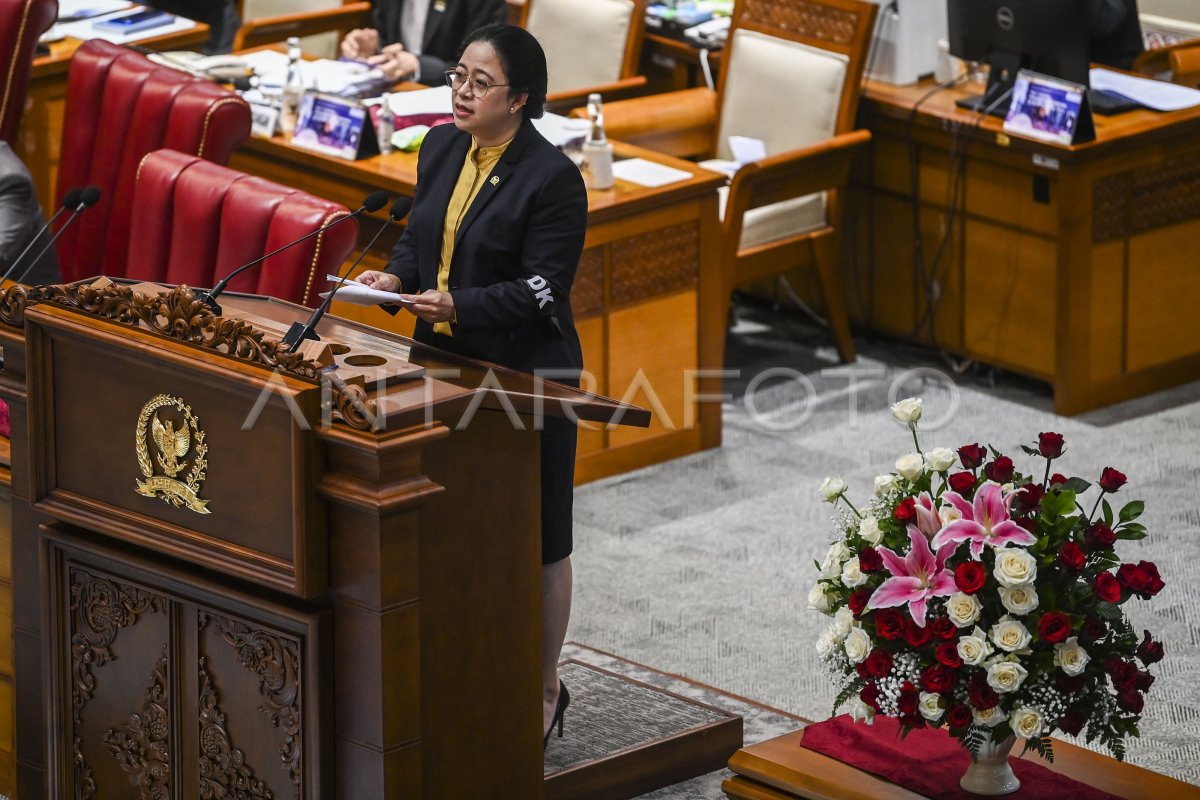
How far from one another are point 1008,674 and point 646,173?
2.75m

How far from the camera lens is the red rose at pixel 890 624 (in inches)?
106

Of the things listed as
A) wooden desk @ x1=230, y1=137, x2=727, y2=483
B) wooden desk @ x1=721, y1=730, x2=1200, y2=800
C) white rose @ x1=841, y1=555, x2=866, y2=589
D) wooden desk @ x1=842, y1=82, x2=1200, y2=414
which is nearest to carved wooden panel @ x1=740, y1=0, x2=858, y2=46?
wooden desk @ x1=842, y1=82, x2=1200, y2=414

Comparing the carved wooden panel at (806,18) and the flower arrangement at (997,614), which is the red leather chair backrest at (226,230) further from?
the carved wooden panel at (806,18)

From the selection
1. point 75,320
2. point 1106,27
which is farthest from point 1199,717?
point 1106,27

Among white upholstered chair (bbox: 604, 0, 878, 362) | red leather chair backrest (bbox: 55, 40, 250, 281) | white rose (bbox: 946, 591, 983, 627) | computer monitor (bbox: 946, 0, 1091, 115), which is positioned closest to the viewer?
white rose (bbox: 946, 591, 983, 627)

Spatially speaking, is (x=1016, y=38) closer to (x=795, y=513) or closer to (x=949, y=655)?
(x=795, y=513)

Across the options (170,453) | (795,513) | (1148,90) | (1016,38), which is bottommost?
(795,513)

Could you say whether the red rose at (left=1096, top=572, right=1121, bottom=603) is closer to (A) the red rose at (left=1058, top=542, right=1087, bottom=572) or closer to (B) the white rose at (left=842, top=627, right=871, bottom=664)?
(A) the red rose at (left=1058, top=542, right=1087, bottom=572)

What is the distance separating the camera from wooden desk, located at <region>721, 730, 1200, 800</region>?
2.87m

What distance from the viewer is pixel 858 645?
2.74m

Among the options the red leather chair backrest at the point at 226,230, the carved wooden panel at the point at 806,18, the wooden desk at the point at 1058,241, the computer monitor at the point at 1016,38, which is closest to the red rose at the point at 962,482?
the red leather chair backrest at the point at 226,230

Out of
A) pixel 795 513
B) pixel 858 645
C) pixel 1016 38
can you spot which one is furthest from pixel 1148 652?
pixel 1016 38

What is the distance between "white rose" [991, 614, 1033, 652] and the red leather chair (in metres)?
3.28

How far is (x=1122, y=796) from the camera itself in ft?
9.36
